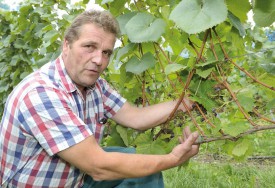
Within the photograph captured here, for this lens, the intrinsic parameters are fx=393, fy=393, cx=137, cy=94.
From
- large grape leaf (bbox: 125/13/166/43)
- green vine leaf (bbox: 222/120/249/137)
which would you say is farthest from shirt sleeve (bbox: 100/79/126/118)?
green vine leaf (bbox: 222/120/249/137)

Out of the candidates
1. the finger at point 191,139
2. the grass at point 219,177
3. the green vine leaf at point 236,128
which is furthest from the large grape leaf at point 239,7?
the grass at point 219,177

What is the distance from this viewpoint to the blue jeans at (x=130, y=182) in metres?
2.15

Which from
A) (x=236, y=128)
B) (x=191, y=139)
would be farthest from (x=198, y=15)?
(x=191, y=139)

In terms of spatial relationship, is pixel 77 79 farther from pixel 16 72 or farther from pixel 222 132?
pixel 16 72

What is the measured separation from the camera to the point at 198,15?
110 cm

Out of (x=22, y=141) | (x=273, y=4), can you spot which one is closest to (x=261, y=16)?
(x=273, y=4)

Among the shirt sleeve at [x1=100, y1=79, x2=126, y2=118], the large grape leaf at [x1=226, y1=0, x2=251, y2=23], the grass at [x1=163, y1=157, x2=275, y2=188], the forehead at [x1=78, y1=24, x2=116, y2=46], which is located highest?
the large grape leaf at [x1=226, y1=0, x2=251, y2=23]

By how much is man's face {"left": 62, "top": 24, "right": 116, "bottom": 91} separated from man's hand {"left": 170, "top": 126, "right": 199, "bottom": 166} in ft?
1.71

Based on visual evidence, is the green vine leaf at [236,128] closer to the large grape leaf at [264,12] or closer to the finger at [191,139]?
the finger at [191,139]

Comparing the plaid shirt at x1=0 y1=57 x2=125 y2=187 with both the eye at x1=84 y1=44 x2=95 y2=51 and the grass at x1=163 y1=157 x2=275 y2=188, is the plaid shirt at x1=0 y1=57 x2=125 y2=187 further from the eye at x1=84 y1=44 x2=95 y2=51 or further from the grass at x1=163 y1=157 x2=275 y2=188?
the grass at x1=163 y1=157 x2=275 y2=188

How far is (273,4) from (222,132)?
636 mm

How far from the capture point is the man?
1.66m

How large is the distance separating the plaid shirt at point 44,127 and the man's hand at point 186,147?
1.31ft

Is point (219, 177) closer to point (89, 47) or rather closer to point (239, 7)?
point (89, 47)
